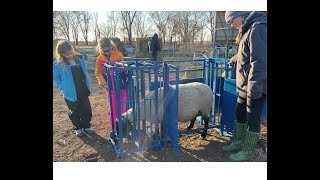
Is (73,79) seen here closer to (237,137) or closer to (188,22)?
(237,137)

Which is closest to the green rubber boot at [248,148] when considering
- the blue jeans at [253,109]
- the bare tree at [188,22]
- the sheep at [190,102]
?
Answer: the blue jeans at [253,109]

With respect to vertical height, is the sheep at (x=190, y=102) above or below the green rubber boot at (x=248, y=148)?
above

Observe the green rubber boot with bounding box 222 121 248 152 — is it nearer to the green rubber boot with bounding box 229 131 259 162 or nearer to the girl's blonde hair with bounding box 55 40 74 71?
the green rubber boot with bounding box 229 131 259 162

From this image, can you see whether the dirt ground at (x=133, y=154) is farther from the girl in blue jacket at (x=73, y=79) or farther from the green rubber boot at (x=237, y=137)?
the girl in blue jacket at (x=73, y=79)

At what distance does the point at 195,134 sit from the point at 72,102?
8.39 ft

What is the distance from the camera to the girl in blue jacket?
3.87 metres

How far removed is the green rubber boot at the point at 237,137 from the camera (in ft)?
11.8

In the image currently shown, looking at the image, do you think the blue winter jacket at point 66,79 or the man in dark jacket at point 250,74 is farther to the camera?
the blue winter jacket at point 66,79

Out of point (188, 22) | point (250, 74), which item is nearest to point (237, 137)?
point (250, 74)

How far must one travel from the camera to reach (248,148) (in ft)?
10.9

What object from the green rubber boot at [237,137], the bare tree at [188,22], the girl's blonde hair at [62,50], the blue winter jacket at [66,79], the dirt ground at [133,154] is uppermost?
the bare tree at [188,22]

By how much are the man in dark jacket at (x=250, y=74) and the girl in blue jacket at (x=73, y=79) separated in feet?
9.01

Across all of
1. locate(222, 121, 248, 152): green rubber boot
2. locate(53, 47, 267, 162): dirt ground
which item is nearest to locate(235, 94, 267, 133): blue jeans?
locate(222, 121, 248, 152): green rubber boot

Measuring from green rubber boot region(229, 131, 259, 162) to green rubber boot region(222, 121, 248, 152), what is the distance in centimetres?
24
